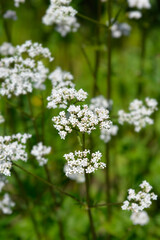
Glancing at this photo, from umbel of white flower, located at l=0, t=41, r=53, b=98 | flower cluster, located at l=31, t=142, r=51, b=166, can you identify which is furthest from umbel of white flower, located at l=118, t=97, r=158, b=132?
umbel of white flower, located at l=0, t=41, r=53, b=98

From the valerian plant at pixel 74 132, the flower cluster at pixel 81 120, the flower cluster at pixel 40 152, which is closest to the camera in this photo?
the flower cluster at pixel 81 120

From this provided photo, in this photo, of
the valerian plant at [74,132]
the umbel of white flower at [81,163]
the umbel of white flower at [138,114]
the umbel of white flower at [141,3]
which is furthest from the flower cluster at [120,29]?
the umbel of white flower at [81,163]

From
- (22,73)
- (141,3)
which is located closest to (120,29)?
(141,3)

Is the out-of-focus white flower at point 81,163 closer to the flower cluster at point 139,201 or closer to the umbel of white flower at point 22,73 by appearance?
the flower cluster at point 139,201

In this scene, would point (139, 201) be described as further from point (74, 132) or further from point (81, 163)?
point (74, 132)

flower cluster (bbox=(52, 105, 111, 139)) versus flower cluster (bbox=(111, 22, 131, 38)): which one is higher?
flower cluster (bbox=(111, 22, 131, 38))

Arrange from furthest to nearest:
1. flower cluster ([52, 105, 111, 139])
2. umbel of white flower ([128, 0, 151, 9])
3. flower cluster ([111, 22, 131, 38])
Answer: flower cluster ([111, 22, 131, 38]) → umbel of white flower ([128, 0, 151, 9]) → flower cluster ([52, 105, 111, 139])

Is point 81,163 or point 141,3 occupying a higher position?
point 141,3

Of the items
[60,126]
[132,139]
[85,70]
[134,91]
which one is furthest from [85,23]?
[60,126]

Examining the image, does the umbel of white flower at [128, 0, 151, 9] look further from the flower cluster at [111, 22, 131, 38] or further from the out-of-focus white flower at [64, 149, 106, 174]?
the out-of-focus white flower at [64, 149, 106, 174]

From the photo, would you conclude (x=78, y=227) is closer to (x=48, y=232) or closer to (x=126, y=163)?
(x=48, y=232)

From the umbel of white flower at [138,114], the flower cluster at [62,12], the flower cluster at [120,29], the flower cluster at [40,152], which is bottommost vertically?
the flower cluster at [40,152]

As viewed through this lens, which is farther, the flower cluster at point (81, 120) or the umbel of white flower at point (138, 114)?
the umbel of white flower at point (138, 114)
